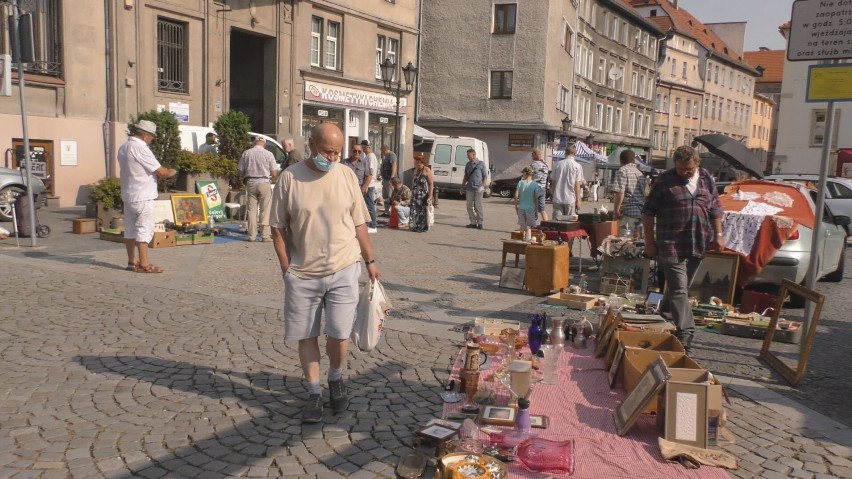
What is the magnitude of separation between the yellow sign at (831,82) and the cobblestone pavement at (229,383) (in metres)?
2.42

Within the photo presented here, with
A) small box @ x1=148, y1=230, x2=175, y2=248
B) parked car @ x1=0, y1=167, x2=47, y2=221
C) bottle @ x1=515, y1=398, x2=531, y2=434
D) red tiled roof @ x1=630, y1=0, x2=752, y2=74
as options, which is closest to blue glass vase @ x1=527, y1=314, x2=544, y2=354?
bottle @ x1=515, y1=398, x2=531, y2=434

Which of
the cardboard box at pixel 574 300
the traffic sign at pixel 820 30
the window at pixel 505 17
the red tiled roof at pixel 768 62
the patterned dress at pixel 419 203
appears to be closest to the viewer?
the traffic sign at pixel 820 30

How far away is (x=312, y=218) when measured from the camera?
184 inches

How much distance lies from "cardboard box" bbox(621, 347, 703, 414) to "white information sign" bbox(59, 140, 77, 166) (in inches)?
651

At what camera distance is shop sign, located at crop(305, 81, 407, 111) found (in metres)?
26.2

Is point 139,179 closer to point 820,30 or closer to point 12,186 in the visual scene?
point 12,186

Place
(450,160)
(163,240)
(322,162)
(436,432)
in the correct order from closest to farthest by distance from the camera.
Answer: (436,432) → (322,162) → (163,240) → (450,160)

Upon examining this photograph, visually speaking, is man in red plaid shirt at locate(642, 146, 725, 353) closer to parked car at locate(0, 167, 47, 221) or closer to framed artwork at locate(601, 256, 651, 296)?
framed artwork at locate(601, 256, 651, 296)

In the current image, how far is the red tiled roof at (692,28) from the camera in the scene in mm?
63375

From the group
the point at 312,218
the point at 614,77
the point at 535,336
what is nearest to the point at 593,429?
the point at 535,336

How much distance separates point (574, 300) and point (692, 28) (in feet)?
222

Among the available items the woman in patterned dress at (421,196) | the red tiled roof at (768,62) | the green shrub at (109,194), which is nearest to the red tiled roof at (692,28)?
the red tiled roof at (768,62)

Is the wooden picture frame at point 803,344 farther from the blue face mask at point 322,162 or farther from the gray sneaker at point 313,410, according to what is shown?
the blue face mask at point 322,162

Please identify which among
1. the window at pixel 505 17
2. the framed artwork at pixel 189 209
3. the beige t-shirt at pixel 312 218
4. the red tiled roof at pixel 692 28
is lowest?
the framed artwork at pixel 189 209
